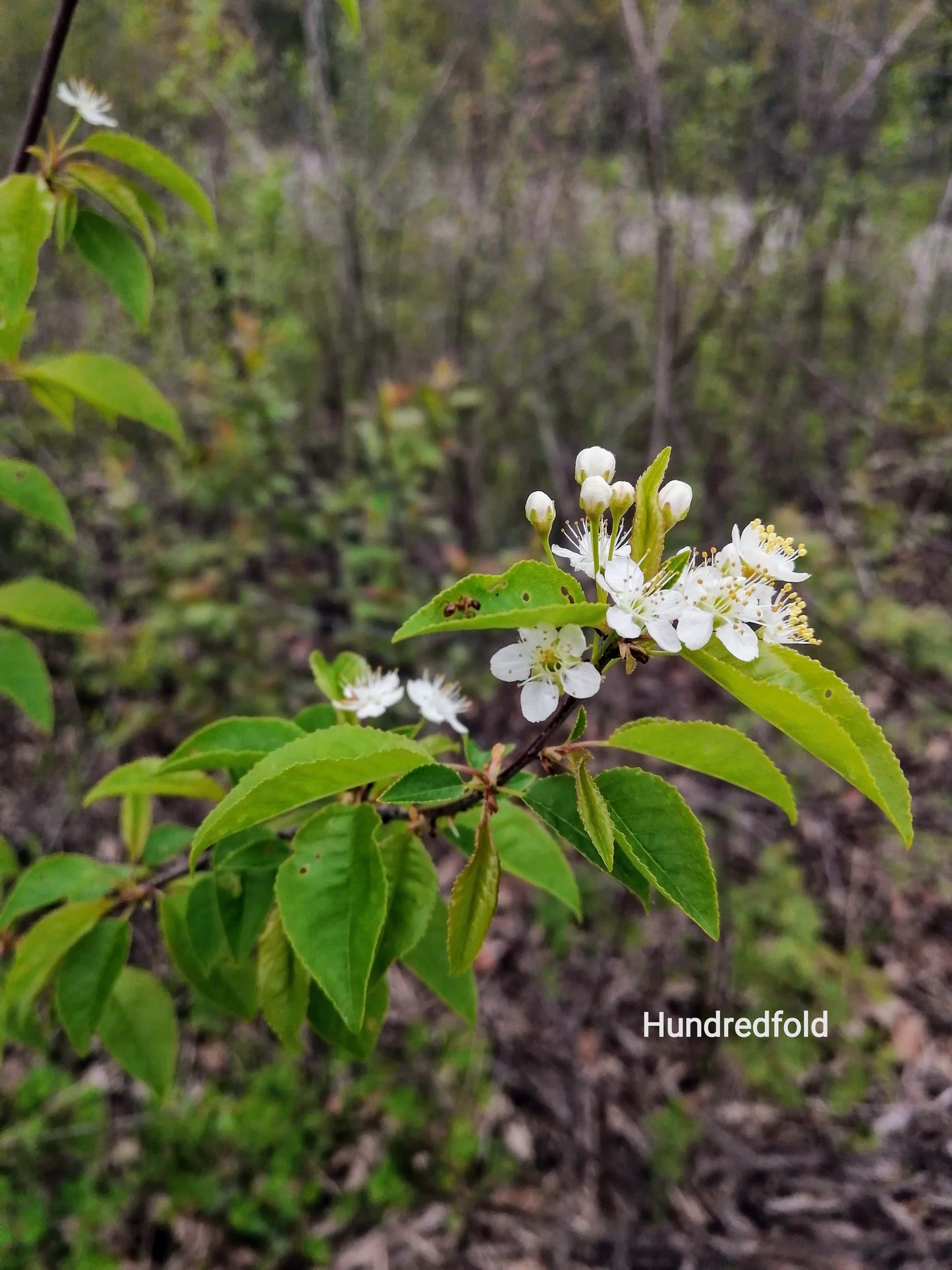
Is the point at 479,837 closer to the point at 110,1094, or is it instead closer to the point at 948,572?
the point at 110,1094

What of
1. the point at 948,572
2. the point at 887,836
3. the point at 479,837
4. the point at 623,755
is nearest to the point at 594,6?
the point at 948,572

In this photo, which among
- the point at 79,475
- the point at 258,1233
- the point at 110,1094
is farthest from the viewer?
the point at 79,475

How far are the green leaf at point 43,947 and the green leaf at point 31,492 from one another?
22.7 inches

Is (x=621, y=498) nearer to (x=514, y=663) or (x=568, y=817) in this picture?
(x=514, y=663)

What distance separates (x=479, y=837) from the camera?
0.76 metres

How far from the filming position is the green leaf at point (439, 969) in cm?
99

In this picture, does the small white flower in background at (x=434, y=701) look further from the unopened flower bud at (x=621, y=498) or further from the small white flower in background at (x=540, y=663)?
the unopened flower bud at (x=621, y=498)

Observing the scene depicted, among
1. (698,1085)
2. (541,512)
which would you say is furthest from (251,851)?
(698,1085)

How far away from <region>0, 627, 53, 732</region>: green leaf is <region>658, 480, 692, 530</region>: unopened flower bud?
105cm

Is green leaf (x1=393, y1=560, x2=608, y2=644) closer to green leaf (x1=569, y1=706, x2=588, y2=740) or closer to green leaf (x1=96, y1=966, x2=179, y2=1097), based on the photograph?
green leaf (x1=569, y1=706, x2=588, y2=740)

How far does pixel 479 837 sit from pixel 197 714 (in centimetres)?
243

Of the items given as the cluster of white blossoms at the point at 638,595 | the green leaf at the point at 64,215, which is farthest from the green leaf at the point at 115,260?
the cluster of white blossoms at the point at 638,595

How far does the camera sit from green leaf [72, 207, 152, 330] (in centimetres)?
109

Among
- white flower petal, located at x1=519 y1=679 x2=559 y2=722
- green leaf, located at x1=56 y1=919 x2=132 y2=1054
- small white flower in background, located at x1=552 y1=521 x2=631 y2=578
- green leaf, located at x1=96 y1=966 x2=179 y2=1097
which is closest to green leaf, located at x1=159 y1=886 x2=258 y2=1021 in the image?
green leaf, located at x1=56 y1=919 x2=132 y2=1054
